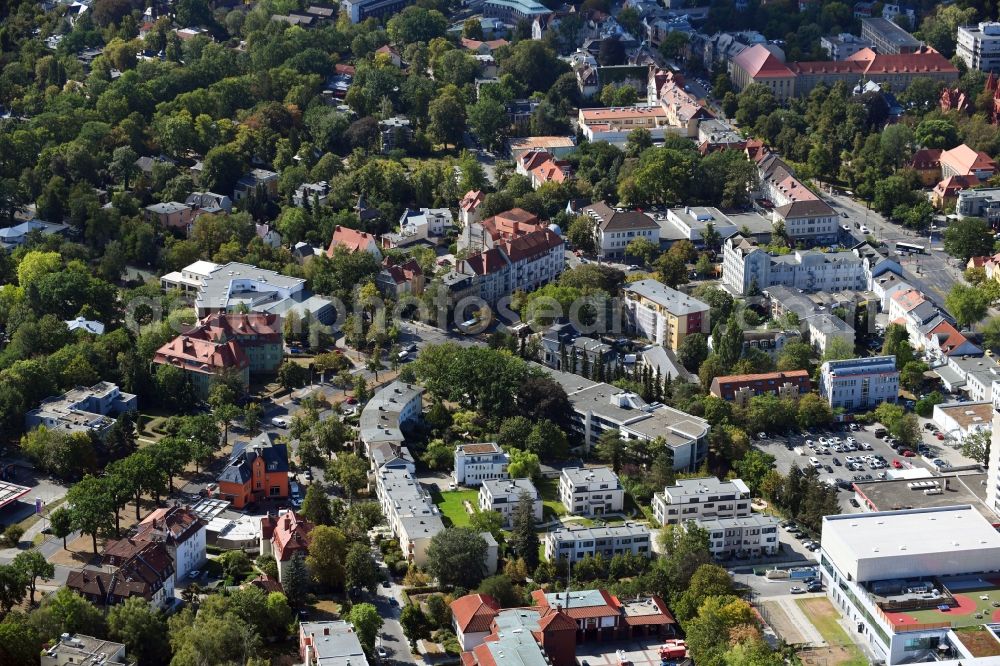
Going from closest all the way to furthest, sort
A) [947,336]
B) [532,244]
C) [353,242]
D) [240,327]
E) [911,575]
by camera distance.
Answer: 1. [911,575]
2. [240,327]
3. [947,336]
4. [532,244]
5. [353,242]

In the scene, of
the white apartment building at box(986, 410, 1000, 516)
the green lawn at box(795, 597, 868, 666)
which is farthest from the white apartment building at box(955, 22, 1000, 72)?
the green lawn at box(795, 597, 868, 666)

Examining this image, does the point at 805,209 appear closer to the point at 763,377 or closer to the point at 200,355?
the point at 763,377

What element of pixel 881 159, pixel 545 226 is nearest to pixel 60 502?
pixel 545 226

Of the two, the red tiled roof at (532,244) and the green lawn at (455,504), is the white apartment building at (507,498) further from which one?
the red tiled roof at (532,244)

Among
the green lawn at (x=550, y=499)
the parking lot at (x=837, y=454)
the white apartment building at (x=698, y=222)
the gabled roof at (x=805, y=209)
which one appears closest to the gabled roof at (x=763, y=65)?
the white apartment building at (x=698, y=222)

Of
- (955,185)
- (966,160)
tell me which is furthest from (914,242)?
(966,160)
